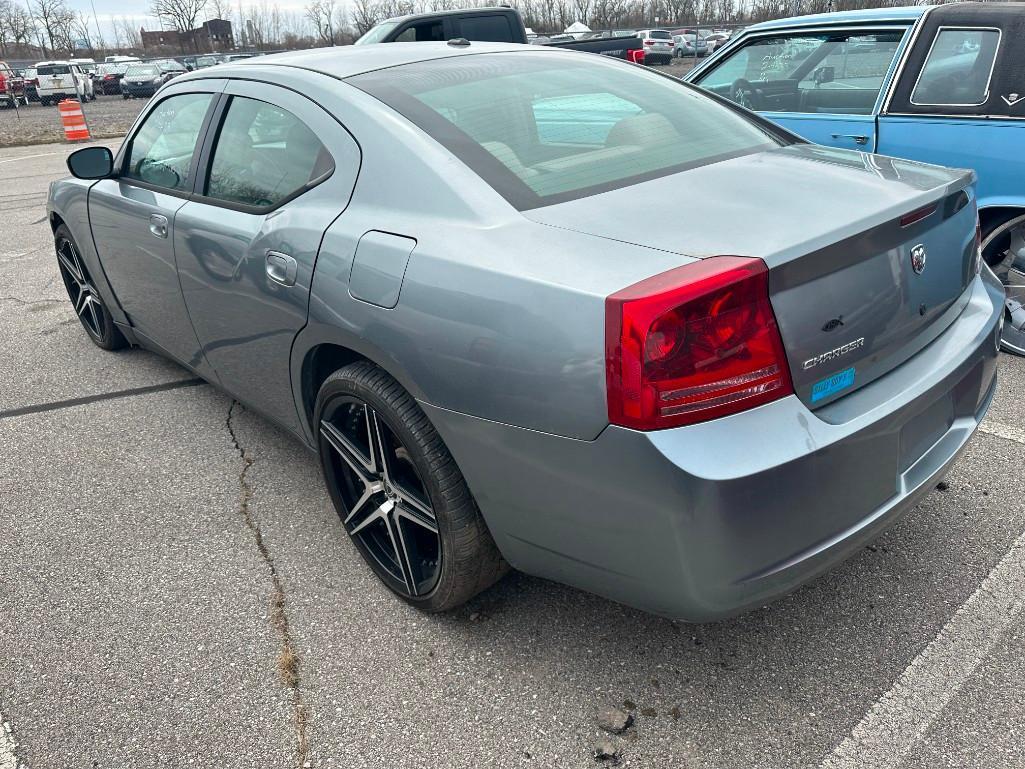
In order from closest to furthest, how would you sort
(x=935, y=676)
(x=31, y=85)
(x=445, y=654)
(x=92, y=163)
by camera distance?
(x=935, y=676) < (x=445, y=654) < (x=92, y=163) < (x=31, y=85)

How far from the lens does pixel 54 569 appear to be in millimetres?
2752

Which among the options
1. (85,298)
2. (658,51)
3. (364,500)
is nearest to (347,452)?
(364,500)

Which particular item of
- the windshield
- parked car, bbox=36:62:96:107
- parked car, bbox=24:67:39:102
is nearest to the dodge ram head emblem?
the windshield

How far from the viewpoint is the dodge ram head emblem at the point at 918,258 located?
1.95m

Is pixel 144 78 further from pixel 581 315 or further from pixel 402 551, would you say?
pixel 581 315

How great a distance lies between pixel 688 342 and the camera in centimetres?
164

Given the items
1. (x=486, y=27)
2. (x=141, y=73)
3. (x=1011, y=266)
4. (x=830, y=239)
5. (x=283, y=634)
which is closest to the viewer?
(x=830, y=239)

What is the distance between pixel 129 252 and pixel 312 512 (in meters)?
1.55

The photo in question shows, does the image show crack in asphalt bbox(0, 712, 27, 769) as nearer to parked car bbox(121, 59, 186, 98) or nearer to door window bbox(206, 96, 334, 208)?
door window bbox(206, 96, 334, 208)

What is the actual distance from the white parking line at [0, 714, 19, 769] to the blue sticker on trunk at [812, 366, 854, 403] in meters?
2.11

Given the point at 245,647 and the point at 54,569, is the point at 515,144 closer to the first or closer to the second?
the point at 245,647

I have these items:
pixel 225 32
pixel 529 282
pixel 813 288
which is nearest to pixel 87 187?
pixel 529 282

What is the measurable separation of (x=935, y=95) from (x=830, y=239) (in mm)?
2883

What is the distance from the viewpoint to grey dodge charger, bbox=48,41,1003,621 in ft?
5.44
